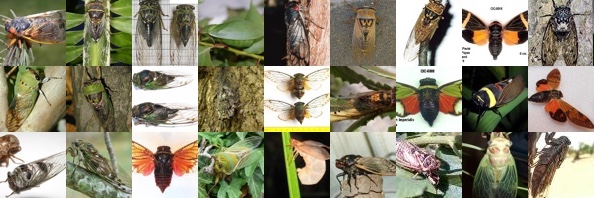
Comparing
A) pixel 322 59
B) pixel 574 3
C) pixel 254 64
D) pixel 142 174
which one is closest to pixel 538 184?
pixel 574 3

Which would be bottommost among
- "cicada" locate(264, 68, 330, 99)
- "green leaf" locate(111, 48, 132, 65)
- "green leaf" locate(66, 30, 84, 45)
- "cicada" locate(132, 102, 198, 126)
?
"cicada" locate(132, 102, 198, 126)

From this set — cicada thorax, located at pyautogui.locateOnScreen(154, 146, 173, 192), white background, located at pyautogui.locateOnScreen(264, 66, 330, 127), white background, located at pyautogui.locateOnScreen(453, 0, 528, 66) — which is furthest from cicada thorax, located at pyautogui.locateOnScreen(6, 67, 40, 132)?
white background, located at pyautogui.locateOnScreen(453, 0, 528, 66)

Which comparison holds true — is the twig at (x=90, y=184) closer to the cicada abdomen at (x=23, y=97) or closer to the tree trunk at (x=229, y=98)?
the cicada abdomen at (x=23, y=97)

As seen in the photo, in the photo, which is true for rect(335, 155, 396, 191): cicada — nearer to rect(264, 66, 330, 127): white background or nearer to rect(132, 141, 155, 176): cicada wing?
rect(264, 66, 330, 127): white background

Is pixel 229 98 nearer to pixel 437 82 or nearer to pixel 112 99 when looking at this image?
pixel 112 99

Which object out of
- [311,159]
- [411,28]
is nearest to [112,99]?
[311,159]

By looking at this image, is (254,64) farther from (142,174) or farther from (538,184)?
(538,184)
